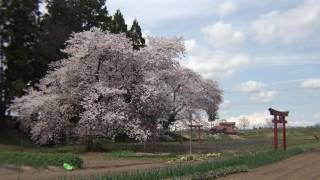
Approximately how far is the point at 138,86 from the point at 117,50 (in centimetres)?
332

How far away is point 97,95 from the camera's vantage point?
43.4m

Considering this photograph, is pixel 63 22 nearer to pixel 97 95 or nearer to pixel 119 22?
pixel 119 22

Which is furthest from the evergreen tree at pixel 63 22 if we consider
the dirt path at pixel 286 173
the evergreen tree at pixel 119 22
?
the dirt path at pixel 286 173

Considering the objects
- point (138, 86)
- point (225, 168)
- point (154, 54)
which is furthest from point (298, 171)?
point (154, 54)

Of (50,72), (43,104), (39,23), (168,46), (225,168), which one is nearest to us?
(225,168)

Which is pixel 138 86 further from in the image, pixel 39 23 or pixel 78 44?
pixel 39 23

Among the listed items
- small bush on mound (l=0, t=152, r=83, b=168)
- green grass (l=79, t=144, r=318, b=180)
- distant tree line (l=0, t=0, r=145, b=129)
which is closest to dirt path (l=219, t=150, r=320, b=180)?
green grass (l=79, t=144, r=318, b=180)

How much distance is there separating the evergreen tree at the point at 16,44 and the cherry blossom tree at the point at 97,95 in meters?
4.30

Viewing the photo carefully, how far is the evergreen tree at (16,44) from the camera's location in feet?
169

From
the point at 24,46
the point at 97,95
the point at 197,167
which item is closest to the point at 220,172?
the point at 197,167

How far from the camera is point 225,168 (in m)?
25.1

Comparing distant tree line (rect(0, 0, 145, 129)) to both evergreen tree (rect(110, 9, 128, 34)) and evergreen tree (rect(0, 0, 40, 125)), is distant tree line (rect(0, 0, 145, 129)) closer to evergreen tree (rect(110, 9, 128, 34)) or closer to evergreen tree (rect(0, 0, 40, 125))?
evergreen tree (rect(0, 0, 40, 125))

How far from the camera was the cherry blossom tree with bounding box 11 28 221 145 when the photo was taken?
1721 inches

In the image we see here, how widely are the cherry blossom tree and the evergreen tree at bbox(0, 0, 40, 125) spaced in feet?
14.1
